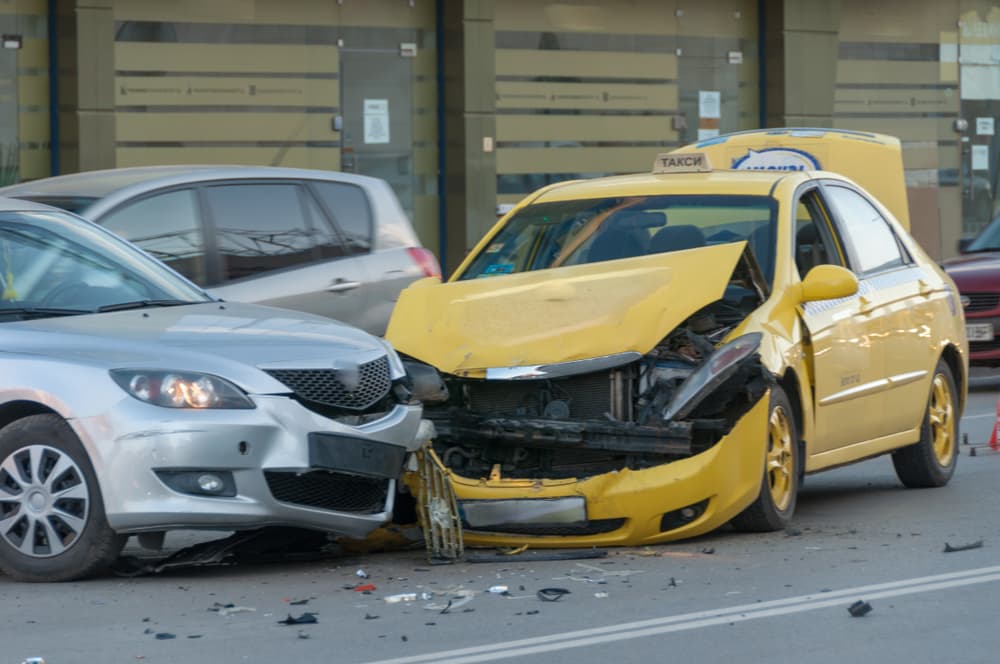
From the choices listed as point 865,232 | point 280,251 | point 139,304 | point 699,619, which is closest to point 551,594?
point 699,619

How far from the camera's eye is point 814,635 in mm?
6242

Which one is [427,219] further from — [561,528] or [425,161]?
[561,528]

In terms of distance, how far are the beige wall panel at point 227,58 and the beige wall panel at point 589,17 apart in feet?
7.96

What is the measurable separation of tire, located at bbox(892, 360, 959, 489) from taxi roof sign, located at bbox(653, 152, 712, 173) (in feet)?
5.70

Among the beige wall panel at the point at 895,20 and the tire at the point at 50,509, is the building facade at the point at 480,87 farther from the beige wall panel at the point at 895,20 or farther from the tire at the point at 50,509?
the tire at the point at 50,509

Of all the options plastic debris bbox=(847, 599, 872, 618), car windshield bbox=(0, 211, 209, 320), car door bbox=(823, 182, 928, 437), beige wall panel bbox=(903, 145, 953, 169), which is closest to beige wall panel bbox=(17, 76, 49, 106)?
car windshield bbox=(0, 211, 209, 320)

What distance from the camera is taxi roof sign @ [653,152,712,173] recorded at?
9.95m

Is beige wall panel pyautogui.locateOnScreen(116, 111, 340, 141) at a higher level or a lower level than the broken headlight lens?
higher

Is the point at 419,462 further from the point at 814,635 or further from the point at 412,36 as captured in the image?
the point at 412,36

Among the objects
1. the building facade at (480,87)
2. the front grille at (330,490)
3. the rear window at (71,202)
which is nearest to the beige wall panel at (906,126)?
the building facade at (480,87)

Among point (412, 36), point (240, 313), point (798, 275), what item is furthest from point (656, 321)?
point (412, 36)

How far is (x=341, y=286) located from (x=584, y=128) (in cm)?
1339

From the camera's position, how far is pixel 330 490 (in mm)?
7609

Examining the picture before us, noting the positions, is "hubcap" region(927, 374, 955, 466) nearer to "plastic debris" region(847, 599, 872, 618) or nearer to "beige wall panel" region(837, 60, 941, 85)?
"plastic debris" region(847, 599, 872, 618)
